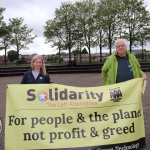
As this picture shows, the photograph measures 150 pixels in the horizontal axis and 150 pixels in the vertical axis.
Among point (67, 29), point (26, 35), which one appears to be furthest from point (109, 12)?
point (26, 35)

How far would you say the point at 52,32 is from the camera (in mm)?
36906

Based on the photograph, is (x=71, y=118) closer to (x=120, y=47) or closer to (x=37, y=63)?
(x=37, y=63)

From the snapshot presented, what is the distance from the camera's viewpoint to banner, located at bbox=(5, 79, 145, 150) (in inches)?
180

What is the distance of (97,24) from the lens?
35.4 meters

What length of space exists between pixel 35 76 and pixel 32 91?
615 mm

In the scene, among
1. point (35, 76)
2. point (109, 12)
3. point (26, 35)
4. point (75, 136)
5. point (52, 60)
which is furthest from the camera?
point (52, 60)

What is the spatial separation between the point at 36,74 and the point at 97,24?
101 ft

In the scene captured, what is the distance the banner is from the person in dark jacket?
51 centimetres

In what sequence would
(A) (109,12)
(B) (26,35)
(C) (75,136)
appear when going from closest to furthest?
(C) (75,136) → (A) (109,12) → (B) (26,35)

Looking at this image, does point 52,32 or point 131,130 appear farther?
point 52,32

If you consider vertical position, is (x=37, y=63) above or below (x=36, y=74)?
above

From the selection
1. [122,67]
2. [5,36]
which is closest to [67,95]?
[122,67]

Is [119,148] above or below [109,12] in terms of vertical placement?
below

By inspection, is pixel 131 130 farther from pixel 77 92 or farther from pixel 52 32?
pixel 52 32
